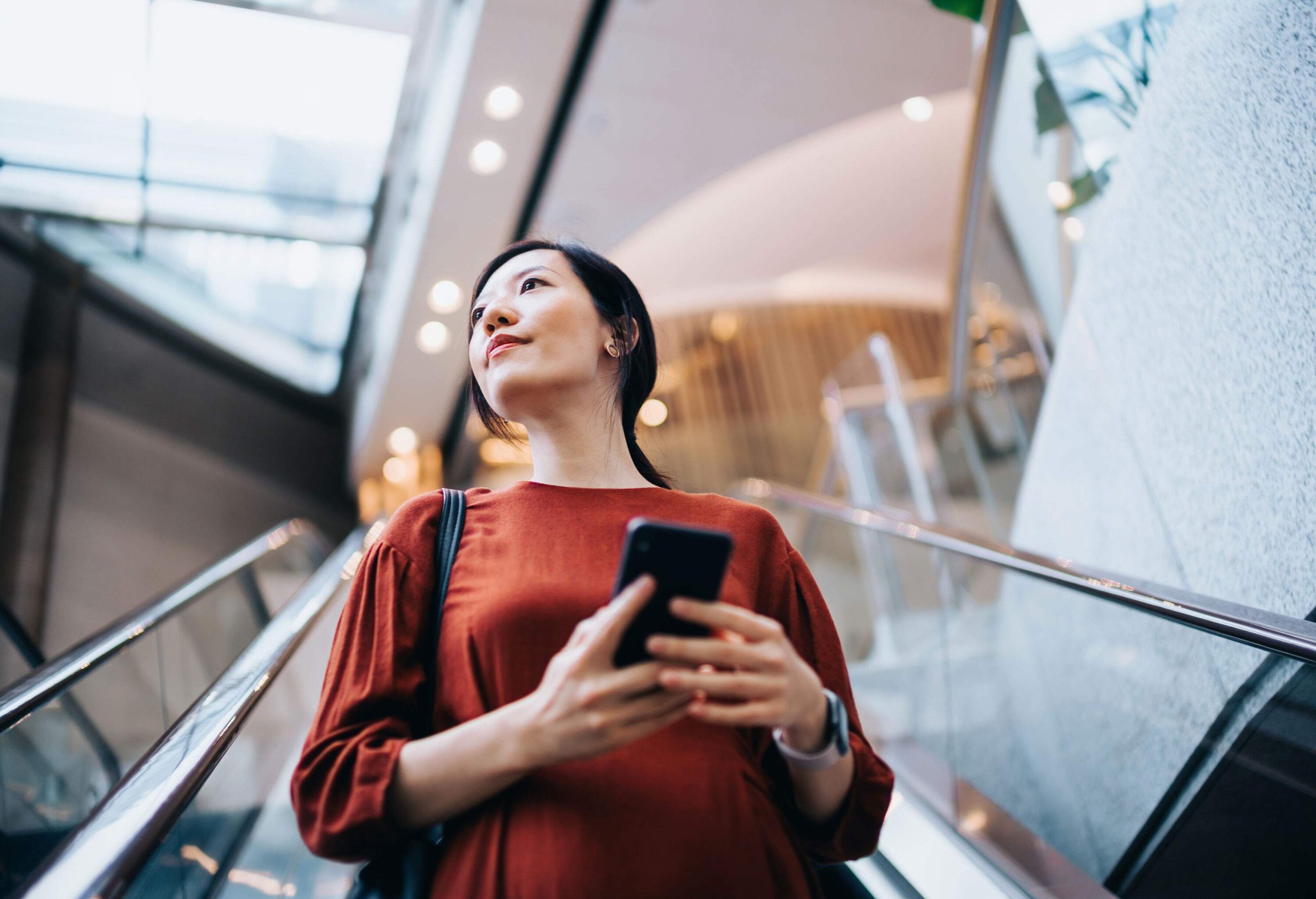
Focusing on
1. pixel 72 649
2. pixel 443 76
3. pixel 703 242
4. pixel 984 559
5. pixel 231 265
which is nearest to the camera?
pixel 72 649

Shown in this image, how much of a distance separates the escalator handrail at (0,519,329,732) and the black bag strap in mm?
1429

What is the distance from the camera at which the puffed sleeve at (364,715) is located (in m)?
1.04

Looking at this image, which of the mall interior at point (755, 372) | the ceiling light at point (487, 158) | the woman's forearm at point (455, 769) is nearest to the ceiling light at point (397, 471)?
the mall interior at point (755, 372)

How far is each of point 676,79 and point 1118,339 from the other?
4846mm

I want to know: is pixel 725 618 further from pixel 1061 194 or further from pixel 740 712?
pixel 1061 194

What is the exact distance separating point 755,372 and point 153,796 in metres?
12.4

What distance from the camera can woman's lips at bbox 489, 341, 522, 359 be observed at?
145cm

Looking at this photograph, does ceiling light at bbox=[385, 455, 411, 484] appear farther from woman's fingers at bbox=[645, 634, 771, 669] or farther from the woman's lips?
woman's fingers at bbox=[645, 634, 771, 669]

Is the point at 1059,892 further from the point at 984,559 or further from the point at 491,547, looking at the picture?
the point at 491,547

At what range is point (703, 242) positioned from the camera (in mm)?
12719

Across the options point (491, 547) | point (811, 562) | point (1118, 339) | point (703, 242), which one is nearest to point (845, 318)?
point (703, 242)

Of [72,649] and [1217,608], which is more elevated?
[1217,608]

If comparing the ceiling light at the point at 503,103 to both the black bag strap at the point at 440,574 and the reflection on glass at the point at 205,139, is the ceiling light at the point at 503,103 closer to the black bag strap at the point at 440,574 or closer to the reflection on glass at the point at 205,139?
the reflection on glass at the point at 205,139

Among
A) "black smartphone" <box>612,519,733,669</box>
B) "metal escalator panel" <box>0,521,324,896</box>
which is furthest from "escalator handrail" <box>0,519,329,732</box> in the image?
"black smartphone" <box>612,519,733,669</box>
